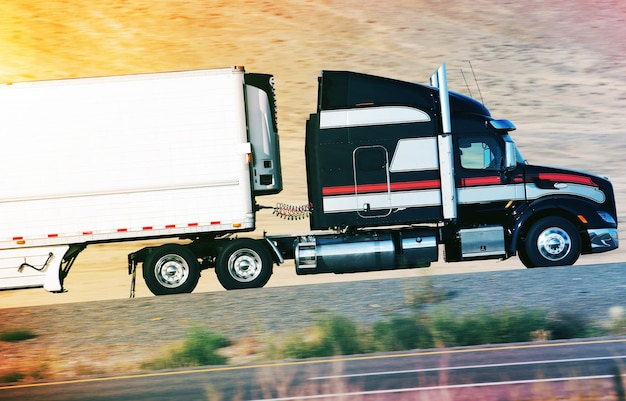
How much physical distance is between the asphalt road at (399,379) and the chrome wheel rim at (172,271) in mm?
5428

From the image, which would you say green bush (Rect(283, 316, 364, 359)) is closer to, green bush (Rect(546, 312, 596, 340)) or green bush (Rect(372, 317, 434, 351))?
green bush (Rect(372, 317, 434, 351))

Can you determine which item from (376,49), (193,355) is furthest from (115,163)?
(376,49)

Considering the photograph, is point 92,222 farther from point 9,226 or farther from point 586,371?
point 586,371

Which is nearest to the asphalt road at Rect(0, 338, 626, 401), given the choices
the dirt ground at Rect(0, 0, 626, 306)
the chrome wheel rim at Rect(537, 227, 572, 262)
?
the chrome wheel rim at Rect(537, 227, 572, 262)

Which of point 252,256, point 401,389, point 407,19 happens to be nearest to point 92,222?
point 252,256

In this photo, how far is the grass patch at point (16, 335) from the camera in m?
17.3

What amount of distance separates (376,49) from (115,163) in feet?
122

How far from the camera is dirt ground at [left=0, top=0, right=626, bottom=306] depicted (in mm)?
43312

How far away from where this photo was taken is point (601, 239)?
63.5 ft

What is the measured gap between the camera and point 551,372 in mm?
11367

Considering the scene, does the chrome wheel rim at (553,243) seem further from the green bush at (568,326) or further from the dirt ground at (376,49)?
the dirt ground at (376,49)

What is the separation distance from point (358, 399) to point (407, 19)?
50936 mm

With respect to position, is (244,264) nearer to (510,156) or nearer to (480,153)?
(480,153)

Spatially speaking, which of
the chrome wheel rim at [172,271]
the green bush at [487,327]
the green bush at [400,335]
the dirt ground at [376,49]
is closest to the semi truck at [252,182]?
the chrome wheel rim at [172,271]
